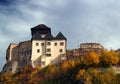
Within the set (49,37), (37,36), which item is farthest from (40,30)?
(49,37)

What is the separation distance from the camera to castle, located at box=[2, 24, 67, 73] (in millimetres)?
82625

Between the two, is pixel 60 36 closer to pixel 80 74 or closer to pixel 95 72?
pixel 80 74

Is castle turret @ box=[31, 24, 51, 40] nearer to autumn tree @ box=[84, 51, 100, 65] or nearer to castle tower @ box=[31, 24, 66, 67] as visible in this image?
castle tower @ box=[31, 24, 66, 67]

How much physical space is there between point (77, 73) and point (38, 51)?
14.0 meters

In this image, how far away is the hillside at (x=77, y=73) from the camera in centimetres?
6894

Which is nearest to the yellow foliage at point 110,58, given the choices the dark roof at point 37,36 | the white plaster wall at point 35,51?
the white plaster wall at point 35,51

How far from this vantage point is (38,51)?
276 ft

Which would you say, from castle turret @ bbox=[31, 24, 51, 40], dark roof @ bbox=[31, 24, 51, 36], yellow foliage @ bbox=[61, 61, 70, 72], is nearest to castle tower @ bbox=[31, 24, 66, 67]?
castle turret @ bbox=[31, 24, 51, 40]

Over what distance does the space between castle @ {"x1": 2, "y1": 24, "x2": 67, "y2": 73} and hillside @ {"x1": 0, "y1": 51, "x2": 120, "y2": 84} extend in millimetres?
3295

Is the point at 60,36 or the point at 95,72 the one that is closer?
the point at 95,72

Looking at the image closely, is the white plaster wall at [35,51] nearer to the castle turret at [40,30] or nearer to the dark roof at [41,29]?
the castle turret at [40,30]

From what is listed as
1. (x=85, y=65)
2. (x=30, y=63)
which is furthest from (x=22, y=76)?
(x=85, y=65)

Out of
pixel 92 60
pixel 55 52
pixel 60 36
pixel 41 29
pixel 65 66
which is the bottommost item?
pixel 65 66

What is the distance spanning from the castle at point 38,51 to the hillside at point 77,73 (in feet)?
10.8
